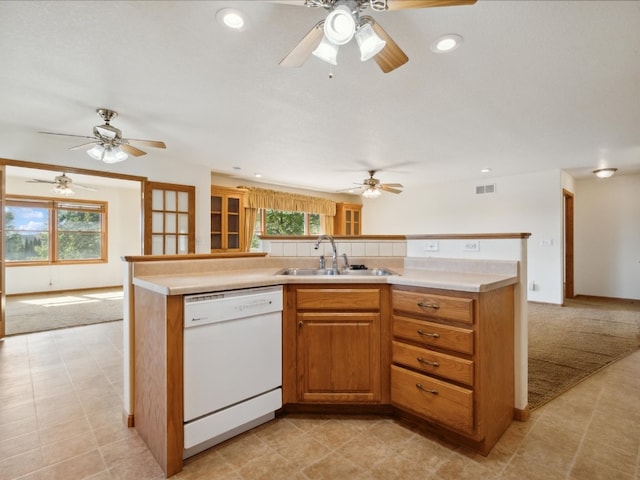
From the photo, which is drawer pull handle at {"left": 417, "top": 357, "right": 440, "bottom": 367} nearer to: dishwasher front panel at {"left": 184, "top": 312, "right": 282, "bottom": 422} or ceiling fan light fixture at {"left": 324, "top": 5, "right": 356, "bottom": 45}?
dishwasher front panel at {"left": 184, "top": 312, "right": 282, "bottom": 422}

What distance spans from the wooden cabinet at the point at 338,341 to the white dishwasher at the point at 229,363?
0.10 meters

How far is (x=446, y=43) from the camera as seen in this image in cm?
192

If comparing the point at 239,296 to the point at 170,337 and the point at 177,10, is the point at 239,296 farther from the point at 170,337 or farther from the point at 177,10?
the point at 177,10

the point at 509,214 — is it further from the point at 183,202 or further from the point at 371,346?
the point at 183,202

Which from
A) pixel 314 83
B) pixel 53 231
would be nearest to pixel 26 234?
pixel 53 231

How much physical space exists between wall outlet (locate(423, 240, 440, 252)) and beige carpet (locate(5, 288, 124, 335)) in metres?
4.42

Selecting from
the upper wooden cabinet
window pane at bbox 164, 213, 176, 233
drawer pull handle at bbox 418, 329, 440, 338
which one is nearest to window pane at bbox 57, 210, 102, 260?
window pane at bbox 164, 213, 176, 233

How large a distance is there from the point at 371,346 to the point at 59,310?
5.45 metres

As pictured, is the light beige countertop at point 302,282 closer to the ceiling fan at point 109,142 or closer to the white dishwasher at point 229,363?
the white dishwasher at point 229,363

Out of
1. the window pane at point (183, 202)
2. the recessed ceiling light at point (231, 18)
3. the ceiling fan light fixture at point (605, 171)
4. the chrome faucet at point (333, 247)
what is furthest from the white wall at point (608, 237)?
the window pane at point (183, 202)

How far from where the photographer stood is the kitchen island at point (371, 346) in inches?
59.4

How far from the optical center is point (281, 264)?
2477mm

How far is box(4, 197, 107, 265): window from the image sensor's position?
21.1ft

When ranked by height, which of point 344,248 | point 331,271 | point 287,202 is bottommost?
point 331,271
